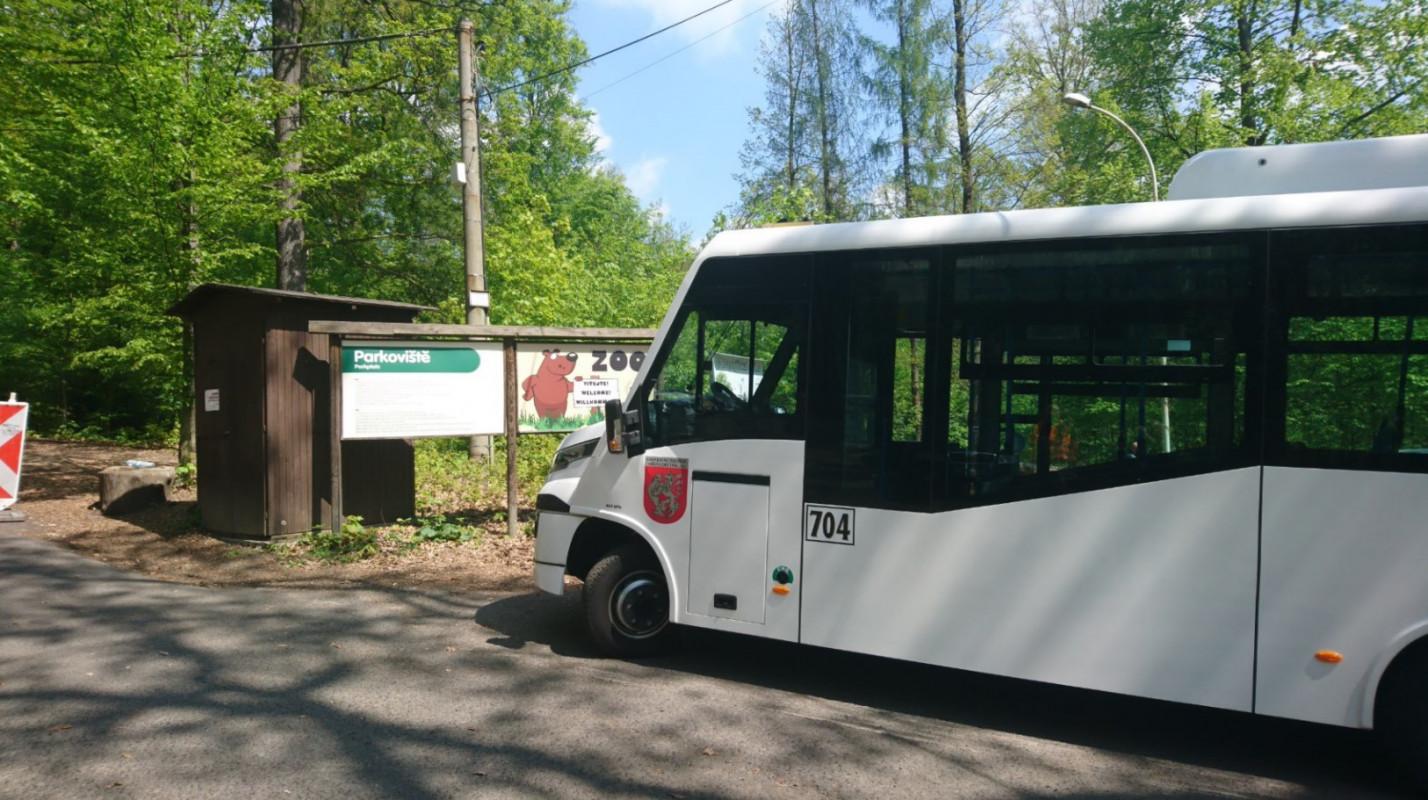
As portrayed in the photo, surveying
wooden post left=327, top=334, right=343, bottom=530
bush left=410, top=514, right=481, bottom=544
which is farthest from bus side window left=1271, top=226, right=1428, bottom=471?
wooden post left=327, top=334, right=343, bottom=530

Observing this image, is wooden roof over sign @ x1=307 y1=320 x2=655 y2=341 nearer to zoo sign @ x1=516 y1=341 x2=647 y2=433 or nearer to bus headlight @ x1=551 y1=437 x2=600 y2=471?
zoo sign @ x1=516 y1=341 x2=647 y2=433

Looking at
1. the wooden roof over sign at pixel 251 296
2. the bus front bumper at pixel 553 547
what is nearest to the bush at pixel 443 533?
the wooden roof over sign at pixel 251 296

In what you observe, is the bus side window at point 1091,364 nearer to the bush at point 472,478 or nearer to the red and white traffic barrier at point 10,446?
the bush at point 472,478

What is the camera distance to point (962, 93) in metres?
26.8

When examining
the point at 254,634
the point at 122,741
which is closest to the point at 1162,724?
the point at 122,741

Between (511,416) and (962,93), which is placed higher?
(962,93)

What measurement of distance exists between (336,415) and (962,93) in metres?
21.9

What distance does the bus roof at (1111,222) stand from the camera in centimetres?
→ 446

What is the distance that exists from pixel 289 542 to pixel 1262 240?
9.14 metres

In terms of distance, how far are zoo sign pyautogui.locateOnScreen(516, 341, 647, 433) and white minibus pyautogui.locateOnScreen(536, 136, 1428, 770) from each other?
4.58 meters

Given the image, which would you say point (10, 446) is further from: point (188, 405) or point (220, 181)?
point (220, 181)

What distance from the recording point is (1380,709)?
4316mm

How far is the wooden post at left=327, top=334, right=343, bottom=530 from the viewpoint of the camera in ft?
31.4

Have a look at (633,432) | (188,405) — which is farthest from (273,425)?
(633,432)
